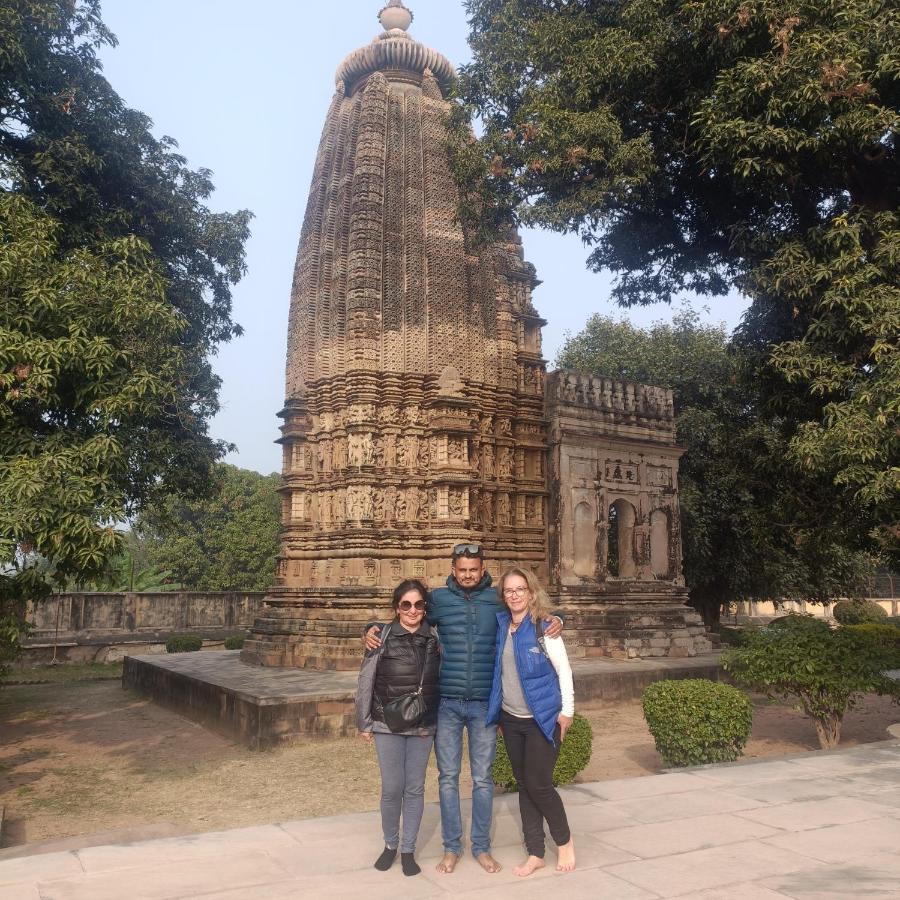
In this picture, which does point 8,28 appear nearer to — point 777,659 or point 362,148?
point 362,148

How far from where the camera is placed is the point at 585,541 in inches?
709

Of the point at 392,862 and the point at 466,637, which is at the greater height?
the point at 466,637

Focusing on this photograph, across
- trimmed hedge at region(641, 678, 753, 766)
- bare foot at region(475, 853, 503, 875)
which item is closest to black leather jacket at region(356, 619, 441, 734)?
bare foot at region(475, 853, 503, 875)

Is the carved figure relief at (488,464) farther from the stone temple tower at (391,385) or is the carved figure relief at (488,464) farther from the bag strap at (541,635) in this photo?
the bag strap at (541,635)

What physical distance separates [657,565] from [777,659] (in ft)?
29.7

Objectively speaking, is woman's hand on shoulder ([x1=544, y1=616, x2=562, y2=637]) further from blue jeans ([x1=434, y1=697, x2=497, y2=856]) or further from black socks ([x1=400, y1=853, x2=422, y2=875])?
black socks ([x1=400, y1=853, x2=422, y2=875])

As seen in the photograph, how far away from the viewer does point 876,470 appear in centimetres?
931

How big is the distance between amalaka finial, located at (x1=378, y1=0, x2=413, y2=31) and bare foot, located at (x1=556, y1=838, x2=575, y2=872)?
20.3 m

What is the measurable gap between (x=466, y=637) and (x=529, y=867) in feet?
4.44

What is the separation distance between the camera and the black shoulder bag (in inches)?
189

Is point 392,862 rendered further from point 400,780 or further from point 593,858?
point 593,858

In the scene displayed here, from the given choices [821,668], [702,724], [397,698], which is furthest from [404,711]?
[821,668]

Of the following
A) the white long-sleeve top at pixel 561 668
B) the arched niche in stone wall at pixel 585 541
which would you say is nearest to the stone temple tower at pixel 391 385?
the arched niche in stone wall at pixel 585 541

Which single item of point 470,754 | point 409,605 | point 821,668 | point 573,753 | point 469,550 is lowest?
point 573,753
